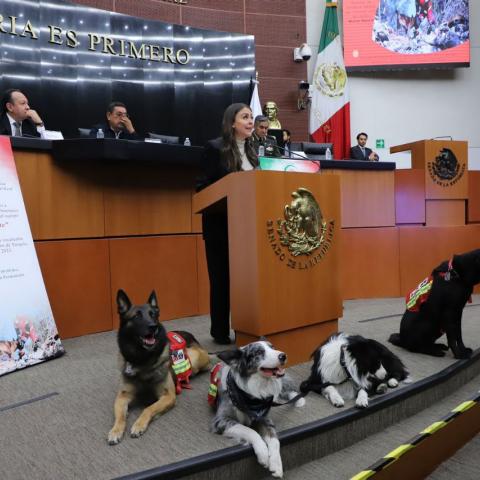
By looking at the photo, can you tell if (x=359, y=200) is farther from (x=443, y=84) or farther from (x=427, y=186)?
(x=443, y=84)

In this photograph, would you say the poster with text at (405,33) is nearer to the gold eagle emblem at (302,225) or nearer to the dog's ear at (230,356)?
the gold eagle emblem at (302,225)

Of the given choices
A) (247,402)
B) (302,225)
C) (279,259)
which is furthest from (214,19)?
(247,402)

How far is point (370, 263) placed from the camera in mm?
5082

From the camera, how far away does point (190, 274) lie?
163 inches

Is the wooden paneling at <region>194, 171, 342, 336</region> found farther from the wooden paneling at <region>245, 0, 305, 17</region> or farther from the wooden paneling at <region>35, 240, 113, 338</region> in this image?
the wooden paneling at <region>245, 0, 305, 17</region>

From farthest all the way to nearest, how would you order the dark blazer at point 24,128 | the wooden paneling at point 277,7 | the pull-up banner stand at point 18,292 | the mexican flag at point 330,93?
the mexican flag at point 330,93
the wooden paneling at point 277,7
the dark blazer at point 24,128
the pull-up banner stand at point 18,292

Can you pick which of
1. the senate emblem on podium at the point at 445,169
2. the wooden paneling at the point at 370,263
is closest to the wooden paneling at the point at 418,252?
the wooden paneling at the point at 370,263

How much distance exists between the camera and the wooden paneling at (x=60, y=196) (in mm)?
3295

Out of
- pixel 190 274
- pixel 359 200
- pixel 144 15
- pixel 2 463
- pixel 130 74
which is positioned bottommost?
pixel 2 463

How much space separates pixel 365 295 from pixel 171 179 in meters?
2.33

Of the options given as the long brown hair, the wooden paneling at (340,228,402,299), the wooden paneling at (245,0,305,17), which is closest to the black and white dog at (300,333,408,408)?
the long brown hair

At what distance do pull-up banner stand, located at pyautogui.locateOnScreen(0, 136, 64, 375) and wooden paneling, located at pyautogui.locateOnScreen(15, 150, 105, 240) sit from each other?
0.77 feet

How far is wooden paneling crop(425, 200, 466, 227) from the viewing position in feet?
17.2

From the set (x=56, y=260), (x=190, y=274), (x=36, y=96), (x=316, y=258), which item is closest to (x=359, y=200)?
(x=190, y=274)
